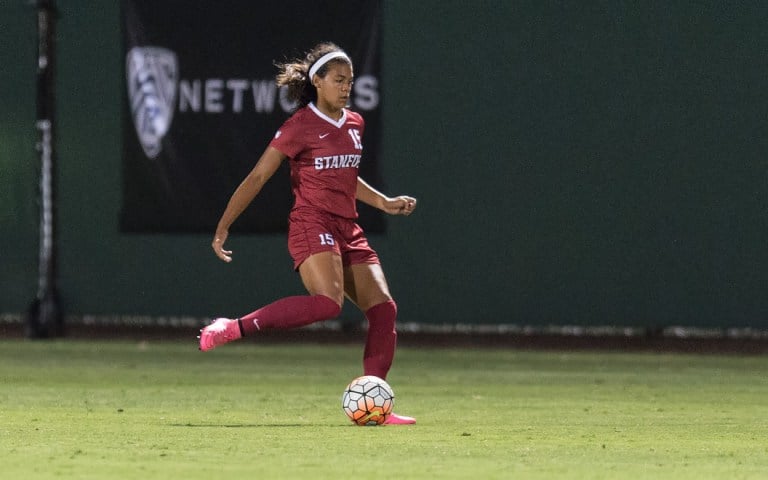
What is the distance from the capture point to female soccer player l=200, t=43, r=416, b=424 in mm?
8852

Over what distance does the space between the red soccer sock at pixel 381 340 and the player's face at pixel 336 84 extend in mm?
1095

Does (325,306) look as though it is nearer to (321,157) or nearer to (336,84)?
(321,157)

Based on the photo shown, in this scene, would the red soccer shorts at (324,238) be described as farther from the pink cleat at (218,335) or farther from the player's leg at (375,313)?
the pink cleat at (218,335)

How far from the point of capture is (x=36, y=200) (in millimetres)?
16625

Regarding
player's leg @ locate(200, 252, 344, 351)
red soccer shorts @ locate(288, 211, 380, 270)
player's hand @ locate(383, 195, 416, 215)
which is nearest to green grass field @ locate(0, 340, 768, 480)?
player's leg @ locate(200, 252, 344, 351)

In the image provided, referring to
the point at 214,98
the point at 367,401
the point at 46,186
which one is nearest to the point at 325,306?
the point at 367,401

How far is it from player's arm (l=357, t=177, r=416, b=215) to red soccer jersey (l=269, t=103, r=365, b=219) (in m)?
0.23

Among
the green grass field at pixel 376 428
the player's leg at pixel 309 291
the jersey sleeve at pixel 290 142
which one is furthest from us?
the jersey sleeve at pixel 290 142

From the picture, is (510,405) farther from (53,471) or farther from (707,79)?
(707,79)

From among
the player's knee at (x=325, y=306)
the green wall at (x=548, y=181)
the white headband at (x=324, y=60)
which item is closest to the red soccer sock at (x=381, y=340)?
the player's knee at (x=325, y=306)

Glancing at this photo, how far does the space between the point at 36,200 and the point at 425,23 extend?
4.15 metres

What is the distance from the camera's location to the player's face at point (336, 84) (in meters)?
9.02

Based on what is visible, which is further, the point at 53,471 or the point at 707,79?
the point at 707,79

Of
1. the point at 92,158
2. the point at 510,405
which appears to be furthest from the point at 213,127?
the point at 510,405
